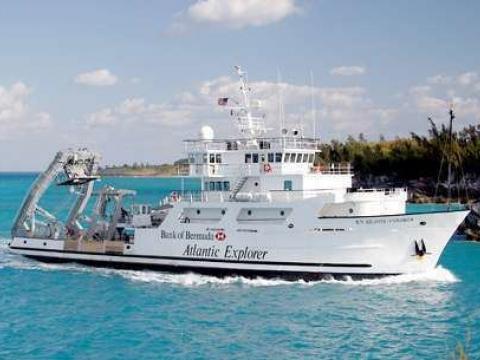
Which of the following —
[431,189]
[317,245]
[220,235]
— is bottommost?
[317,245]

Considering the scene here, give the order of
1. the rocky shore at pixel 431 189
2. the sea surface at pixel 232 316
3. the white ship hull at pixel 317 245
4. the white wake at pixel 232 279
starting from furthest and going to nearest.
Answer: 1. the rocky shore at pixel 431 189
2. the white wake at pixel 232 279
3. the white ship hull at pixel 317 245
4. the sea surface at pixel 232 316

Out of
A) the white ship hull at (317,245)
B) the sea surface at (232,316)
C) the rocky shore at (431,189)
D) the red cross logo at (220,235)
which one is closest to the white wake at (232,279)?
the sea surface at (232,316)

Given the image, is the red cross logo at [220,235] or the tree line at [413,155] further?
the tree line at [413,155]

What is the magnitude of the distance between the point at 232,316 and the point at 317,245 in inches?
207

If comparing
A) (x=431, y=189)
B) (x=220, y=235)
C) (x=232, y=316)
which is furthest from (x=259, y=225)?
(x=431, y=189)

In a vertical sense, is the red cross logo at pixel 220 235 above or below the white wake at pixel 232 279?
above

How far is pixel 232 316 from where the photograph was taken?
808 inches

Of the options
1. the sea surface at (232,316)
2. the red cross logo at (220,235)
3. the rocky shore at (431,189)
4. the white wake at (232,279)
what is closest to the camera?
the sea surface at (232,316)

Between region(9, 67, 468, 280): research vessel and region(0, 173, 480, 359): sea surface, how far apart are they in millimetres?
763

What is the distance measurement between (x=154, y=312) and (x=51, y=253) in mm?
10342

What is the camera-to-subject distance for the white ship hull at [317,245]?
78.7 feet

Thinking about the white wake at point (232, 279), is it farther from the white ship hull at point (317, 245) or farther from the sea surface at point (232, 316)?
the white ship hull at point (317, 245)

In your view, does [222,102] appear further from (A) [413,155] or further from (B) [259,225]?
(A) [413,155]

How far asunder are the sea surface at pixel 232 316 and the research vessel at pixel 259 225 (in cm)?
76
